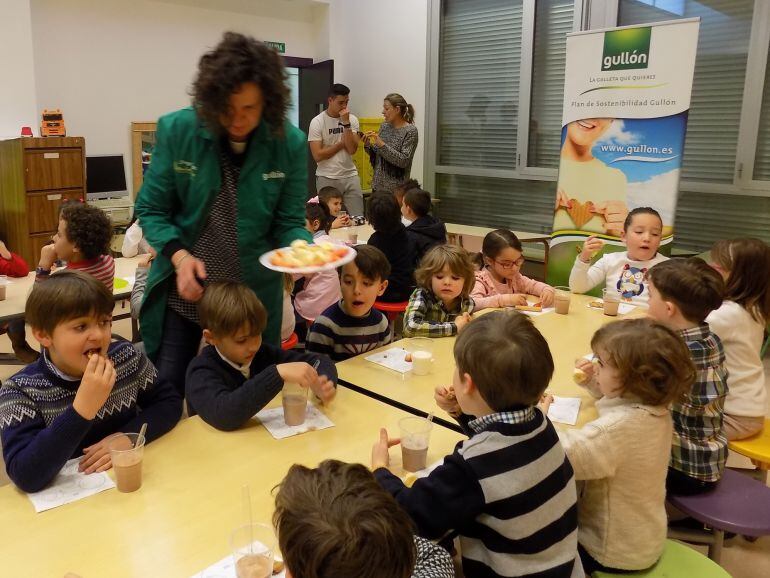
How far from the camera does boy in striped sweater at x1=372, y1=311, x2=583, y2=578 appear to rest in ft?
4.83

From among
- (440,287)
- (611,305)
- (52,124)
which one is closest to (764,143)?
(611,305)

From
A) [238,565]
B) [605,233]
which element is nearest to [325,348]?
[238,565]

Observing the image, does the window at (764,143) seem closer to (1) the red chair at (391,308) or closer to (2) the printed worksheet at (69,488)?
(1) the red chair at (391,308)

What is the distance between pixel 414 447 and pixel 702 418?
112 centimetres

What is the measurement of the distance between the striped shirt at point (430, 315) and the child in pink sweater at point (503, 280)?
0.23m

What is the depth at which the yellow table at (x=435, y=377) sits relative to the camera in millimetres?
2252

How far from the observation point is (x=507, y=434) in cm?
150

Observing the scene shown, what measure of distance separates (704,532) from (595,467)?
0.90 m

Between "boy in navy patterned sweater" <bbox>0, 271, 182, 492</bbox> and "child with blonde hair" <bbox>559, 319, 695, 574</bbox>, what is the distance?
124 centimetres

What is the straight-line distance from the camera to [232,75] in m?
2.07

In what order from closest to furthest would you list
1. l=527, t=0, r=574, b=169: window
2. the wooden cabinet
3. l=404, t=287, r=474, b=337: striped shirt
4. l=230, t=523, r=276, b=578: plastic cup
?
l=230, t=523, r=276, b=578: plastic cup, l=404, t=287, r=474, b=337: striped shirt, the wooden cabinet, l=527, t=0, r=574, b=169: window

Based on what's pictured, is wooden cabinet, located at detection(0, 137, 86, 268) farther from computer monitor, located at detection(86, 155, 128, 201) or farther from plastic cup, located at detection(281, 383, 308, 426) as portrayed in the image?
plastic cup, located at detection(281, 383, 308, 426)

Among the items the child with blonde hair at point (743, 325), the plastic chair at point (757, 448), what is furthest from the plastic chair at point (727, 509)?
the child with blonde hair at point (743, 325)

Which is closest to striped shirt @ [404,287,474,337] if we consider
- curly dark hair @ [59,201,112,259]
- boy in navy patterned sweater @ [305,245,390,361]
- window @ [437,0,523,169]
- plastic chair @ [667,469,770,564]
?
boy in navy patterned sweater @ [305,245,390,361]
